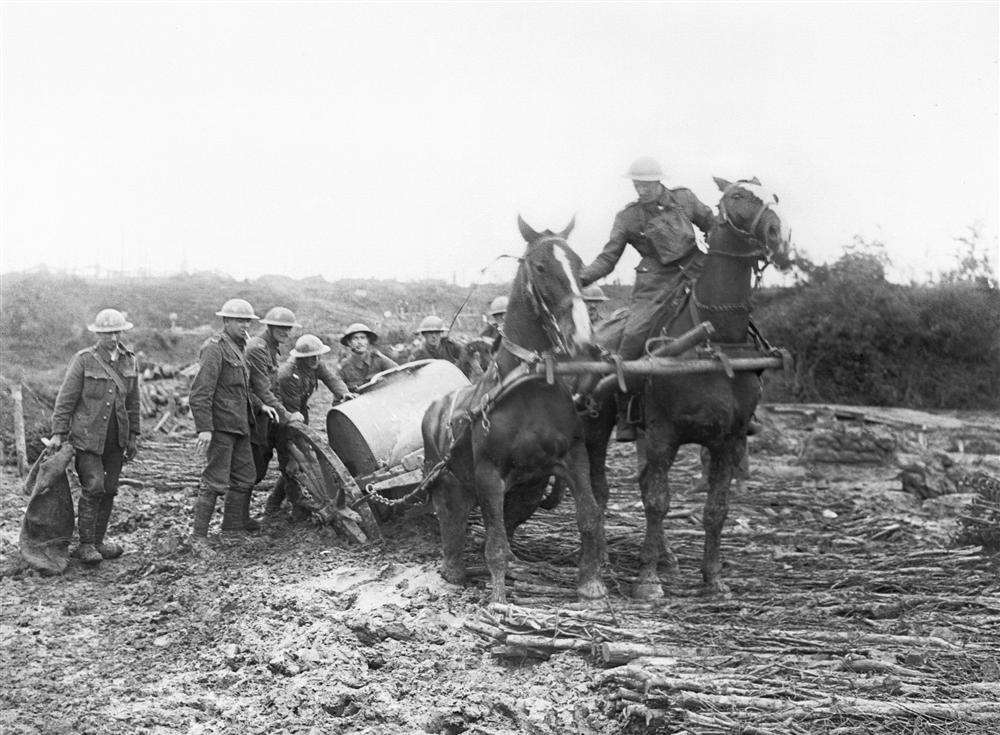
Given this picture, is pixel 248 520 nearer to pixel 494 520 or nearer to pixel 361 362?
pixel 361 362

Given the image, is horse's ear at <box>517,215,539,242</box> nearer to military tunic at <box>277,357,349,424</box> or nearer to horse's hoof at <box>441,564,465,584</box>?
horse's hoof at <box>441,564,465,584</box>

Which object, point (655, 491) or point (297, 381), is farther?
point (297, 381)

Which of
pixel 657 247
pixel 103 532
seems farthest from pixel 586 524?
pixel 103 532

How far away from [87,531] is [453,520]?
12.7 feet

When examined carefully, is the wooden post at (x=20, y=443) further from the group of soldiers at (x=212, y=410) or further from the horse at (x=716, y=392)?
the horse at (x=716, y=392)

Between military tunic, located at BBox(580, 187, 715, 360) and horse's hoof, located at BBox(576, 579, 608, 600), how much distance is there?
5.66 feet

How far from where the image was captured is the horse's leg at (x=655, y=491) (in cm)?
669

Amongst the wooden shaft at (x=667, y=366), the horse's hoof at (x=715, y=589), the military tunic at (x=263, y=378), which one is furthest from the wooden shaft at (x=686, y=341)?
the military tunic at (x=263, y=378)

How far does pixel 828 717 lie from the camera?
171 inches

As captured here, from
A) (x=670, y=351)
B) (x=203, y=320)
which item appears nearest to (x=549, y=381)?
(x=670, y=351)

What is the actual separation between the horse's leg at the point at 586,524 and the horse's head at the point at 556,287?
2.67ft

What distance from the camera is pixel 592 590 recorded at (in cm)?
628

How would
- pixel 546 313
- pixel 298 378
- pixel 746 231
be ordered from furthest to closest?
1. pixel 298 378
2. pixel 746 231
3. pixel 546 313

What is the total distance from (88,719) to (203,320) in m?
26.0
